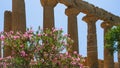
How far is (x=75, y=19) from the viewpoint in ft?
158

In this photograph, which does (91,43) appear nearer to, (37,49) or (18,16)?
(18,16)

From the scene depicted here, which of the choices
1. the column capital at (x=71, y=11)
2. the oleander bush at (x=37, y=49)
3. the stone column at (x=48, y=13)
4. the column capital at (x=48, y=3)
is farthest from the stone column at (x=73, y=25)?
the oleander bush at (x=37, y=49)

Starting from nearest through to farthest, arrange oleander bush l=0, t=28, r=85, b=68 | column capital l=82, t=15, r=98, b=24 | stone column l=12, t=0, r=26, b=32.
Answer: oleander bush l=0, t=28, r=85, b=68, stone column l=12, t=0, r=26, b=32, column capital l=82, t=15, r=98, b=24

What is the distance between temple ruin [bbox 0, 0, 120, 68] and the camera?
1459 inches

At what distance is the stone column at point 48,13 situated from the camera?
42250 millimetres

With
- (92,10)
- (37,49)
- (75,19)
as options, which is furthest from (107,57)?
(37,49)

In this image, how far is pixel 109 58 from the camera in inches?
2247

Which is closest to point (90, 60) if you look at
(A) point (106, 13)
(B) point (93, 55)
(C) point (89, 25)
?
(B) point (93, 55)

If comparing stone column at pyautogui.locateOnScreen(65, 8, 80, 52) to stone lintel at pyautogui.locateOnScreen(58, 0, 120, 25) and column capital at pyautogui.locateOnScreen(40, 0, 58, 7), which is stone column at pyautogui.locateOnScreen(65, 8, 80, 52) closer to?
stone lintel at pyautogui.locateOnScreen(58, 0, 120, 25)

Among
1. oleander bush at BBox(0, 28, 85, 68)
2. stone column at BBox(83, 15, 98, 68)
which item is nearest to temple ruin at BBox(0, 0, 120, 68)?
stone column at BBox(83, 15, 98, 68)

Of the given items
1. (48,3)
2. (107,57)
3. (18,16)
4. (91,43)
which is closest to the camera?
(18,16)

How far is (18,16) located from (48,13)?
20.7 ft

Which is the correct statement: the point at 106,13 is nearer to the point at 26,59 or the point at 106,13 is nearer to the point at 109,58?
the point at 109,58

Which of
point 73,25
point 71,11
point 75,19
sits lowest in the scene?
point 73,25
